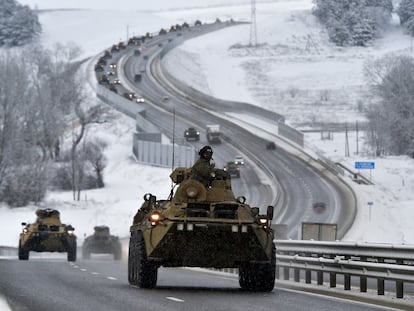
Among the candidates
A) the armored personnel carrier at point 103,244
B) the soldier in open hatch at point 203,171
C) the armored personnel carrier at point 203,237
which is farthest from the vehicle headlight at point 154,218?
the armored personnel carrier at point 103,244

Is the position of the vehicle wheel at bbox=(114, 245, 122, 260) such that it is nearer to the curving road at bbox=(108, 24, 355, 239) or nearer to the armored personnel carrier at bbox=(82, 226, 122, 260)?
the armored personnel carrier at bbox=(82, 226, 122, 260)

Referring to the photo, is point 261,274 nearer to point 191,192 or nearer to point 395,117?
point 191,192

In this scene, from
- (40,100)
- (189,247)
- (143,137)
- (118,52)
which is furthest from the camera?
(118,52)

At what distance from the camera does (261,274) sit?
22875 millimetres

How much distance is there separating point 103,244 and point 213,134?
5817 cm

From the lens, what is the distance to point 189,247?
73.1 feet

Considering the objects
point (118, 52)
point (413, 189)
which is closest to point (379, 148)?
point (413, 189)

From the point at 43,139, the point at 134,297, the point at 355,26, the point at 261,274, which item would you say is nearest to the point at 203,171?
the point at 261,274

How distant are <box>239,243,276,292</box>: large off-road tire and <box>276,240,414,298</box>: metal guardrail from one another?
1.70 meters

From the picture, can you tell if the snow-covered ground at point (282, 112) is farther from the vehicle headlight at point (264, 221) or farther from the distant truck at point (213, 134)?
the vehicle headlight at point (264, 221)

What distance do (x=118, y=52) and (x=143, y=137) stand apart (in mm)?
78490

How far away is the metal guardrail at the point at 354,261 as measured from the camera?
21219 mm

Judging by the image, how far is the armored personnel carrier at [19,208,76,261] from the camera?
43094 millimetres

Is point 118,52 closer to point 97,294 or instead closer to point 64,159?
point 64,159
